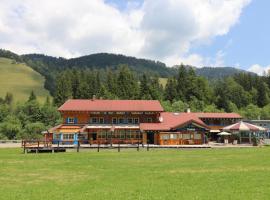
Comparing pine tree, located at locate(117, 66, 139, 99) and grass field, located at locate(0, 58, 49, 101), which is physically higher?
grass field, located at locate(0, 58, 49, 101)

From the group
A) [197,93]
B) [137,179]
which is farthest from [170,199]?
[197,93]

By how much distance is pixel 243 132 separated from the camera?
59219 millimetres

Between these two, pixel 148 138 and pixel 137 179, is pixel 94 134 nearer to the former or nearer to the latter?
pixel 148 138

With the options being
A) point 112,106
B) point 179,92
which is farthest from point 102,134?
point 179,92

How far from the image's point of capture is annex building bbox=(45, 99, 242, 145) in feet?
182

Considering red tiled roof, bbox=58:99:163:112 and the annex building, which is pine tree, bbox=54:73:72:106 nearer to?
Result: red tiled roof, bbox=58:99:163:112

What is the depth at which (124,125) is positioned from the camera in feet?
192

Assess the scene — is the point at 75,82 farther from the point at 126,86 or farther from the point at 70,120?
the point at 70,120

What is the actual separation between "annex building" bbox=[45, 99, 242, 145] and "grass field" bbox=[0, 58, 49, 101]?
9014cm

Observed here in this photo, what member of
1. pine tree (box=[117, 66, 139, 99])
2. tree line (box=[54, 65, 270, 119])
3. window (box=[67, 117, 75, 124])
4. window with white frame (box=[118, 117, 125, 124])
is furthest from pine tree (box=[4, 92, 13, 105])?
window with white frame (box=[118, 117, 125, 124])

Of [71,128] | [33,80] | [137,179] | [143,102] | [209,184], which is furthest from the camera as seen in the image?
[33,80]

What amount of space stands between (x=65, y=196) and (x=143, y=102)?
51031mm

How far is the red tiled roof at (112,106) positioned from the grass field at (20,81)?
88.4 m

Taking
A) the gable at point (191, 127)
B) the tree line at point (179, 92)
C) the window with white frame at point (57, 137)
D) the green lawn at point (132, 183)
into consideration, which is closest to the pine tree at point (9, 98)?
the tree line at point (179, 92)
